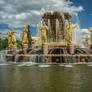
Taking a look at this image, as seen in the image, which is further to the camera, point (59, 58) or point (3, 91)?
point (59, 58)

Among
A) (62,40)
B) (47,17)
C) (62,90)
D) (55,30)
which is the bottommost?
(62,90)

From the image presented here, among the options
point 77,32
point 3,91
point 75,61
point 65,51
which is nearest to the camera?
point 3,91

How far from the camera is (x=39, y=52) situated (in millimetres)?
25141

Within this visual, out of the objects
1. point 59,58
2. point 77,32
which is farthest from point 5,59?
point 77,32

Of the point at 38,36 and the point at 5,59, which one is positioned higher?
the point at 38,36

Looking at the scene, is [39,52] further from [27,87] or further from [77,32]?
[27,87]

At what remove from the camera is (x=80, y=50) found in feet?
82.9

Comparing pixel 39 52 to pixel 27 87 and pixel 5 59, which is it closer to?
pixel 5 59

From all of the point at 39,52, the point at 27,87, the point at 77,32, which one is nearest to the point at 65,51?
the point at 39,52

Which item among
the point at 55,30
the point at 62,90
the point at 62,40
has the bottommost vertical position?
the point at 62,90

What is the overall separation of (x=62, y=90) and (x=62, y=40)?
23273mm

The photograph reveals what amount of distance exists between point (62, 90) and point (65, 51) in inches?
695

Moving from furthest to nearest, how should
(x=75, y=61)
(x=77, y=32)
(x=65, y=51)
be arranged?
(x=77, y=32), (x=65, y=51), (x=75, y=61)

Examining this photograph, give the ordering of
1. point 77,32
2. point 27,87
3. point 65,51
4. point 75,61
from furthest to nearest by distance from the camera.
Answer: point 77,32 → point 65,51 → point 75,61 → point 27,87
